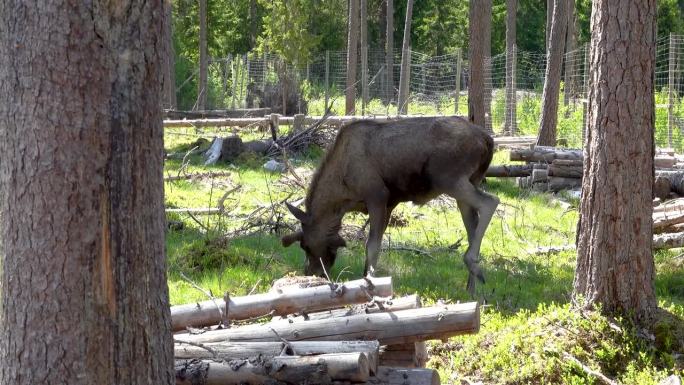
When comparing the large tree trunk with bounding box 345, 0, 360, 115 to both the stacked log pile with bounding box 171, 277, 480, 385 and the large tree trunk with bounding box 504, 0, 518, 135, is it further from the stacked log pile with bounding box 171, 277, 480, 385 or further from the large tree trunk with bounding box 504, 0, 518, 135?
the stacked log pile with bounding box 171, 277, 480, 385

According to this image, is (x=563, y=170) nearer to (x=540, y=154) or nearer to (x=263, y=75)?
(x=540, y=154)

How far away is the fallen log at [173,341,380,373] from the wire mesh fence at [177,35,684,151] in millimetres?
17970

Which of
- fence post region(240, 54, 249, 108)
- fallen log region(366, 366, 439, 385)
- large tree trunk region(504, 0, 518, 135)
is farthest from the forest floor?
fence post region(240, 54, 249, 108)

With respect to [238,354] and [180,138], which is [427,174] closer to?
[238,354]

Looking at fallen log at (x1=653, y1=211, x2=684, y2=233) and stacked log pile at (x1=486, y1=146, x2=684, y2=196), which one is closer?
fallen log at (x1=653, y1=211, x2=684, y2=233)

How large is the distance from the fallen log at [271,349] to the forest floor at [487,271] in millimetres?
1862

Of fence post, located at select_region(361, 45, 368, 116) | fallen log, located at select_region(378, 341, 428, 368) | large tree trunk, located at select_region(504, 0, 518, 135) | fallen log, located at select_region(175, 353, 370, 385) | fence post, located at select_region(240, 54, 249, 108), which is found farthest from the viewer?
fence post, located at select_region(240, 54, 249, 108)

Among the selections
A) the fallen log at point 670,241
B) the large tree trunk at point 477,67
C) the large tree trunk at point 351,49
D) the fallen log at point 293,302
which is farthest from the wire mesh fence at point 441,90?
the fallen log at point 293,302

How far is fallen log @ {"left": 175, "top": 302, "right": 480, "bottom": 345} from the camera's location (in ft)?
19.4

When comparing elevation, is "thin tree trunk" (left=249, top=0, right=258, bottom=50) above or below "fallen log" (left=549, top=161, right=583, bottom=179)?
above

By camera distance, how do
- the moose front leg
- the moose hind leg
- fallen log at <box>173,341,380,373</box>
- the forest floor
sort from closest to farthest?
fallen log at <box>173,341,380,373</box> → the forest floor → the moose hind leg → the moose front leg

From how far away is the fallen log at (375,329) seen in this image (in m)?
5.93

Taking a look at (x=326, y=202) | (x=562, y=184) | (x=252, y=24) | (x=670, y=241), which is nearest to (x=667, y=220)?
(x=670, y=241)

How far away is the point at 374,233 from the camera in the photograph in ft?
33.9
